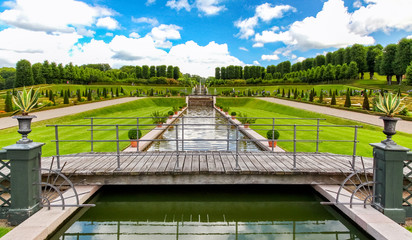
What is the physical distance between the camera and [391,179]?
4.28 m

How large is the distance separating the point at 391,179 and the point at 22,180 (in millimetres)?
6402

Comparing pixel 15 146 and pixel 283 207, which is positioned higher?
pixel 15 146

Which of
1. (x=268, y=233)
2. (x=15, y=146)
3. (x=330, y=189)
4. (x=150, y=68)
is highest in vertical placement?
(x=150, y=68)

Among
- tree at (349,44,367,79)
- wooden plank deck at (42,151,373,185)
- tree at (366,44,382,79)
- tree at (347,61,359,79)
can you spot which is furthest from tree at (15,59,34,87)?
tree at (366,44,382,79)

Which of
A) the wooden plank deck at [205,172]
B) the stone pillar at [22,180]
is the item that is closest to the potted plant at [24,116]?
the stone pillar at [22,180]

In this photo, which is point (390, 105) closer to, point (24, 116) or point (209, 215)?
point (209, 215)

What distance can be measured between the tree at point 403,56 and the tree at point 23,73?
270 ft

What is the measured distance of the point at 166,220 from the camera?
198 inches

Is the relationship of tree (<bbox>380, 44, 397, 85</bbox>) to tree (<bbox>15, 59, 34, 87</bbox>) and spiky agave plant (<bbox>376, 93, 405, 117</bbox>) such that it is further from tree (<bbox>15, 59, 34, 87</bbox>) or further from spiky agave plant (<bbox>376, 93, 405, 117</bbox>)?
tree (<bbox>15, 59, 34, 87</bbox>)

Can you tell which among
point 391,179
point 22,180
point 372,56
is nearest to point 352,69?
point 372,56

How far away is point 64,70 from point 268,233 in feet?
230

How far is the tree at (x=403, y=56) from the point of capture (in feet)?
141

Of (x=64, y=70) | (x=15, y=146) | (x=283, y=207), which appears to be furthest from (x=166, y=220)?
(x=64, y=70)

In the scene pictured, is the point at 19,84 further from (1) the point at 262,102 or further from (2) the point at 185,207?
(2) the point at 185,207
